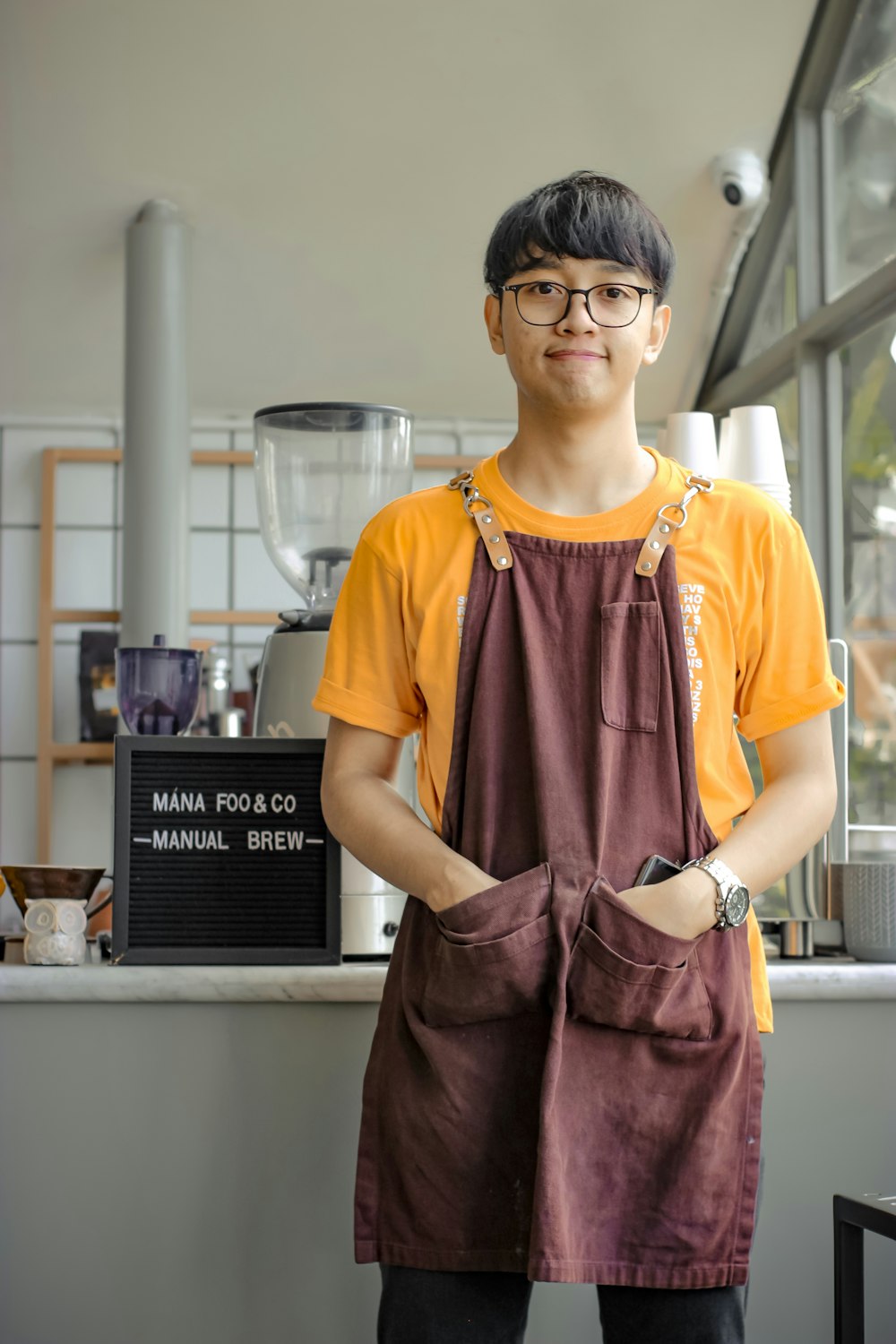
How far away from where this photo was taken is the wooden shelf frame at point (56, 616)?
361 cm

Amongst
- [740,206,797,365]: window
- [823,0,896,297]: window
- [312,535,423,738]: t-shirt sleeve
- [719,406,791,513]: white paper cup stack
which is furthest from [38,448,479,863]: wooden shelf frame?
[312,535,423,738]: t-shirt sleeve

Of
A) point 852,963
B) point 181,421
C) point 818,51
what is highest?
point 818,51

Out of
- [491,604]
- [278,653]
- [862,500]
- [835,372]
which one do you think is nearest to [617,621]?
[491,604]

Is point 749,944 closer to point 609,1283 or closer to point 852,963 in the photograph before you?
point 609,1283

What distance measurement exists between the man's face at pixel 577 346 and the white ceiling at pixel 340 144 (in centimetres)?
210

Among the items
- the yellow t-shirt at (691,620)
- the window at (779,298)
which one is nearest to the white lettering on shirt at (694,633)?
the yellow t-shirt at (691,620)

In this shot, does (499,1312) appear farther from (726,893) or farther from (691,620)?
(691,620)

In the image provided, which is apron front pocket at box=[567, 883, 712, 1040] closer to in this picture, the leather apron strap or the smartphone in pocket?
the smartphone in pocket

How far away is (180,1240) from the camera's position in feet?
4.83

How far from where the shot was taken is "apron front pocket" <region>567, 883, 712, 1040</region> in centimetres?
103

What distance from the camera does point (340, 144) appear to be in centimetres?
315

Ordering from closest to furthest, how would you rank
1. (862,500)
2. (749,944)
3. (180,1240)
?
(749,944)
(180,1240)
(862,500)

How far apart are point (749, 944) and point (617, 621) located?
30 cm

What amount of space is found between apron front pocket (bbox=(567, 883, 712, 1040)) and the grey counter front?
0.47 metres
